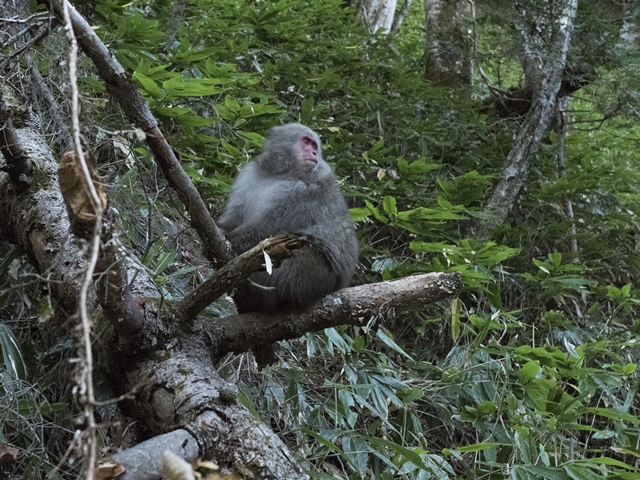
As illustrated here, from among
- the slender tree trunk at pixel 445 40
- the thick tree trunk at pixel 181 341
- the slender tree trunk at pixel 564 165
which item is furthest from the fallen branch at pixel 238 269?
the slender tree trunk at pixel 445 40

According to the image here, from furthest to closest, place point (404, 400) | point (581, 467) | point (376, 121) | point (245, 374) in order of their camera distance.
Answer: point (376, 121) < point (245, 374) < point (404, 400) < point (581, 467)

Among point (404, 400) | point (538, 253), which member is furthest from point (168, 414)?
point (538, 253)

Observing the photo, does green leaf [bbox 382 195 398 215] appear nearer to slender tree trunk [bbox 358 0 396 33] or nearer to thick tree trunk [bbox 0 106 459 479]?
thick tree trunk [bbox 0 106 459 479]

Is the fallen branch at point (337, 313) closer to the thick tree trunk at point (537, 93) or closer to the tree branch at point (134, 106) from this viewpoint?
the tree branch at point (134, 106)

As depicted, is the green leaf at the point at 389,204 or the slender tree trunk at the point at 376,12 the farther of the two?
the slender tree trunk at the point at 376,12

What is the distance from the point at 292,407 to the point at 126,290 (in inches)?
61.4

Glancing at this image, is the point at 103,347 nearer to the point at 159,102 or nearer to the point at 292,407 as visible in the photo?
the point at 292,407

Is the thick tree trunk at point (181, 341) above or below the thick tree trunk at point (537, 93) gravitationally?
below

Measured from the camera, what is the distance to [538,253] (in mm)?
5199

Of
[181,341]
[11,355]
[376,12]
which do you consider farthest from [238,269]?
[376,12]

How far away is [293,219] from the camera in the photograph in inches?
132

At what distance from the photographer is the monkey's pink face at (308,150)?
3.72 m

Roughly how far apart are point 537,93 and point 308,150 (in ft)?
7.74

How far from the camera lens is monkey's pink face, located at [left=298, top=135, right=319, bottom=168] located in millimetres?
3717
